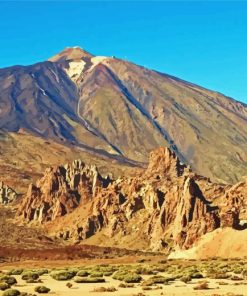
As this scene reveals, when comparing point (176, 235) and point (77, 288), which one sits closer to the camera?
point (77, 288)

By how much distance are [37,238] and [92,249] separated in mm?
22931

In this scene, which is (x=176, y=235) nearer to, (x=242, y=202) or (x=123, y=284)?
(x=242, y=202)

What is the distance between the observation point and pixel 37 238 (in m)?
150

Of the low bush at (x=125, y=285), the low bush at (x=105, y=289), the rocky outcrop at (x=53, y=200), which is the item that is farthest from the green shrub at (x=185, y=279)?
the rocky outcrop at (x=53, y=200)

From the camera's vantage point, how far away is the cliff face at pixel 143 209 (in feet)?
427

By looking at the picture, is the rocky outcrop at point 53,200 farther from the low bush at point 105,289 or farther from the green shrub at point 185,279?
the low bush at point 105,289

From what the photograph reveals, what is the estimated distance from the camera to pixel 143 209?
15538 centimetres

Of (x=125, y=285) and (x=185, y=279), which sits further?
(x=185, y=279)

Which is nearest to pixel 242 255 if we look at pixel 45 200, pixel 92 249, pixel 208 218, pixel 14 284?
pixel 208 218

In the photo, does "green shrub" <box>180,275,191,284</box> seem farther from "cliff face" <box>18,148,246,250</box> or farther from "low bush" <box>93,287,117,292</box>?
"cliff face" <box>18,148,246,250</box>

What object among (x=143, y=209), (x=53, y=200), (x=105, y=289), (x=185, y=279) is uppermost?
(x=53, y=200)

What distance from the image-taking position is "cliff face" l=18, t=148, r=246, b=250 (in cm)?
13012

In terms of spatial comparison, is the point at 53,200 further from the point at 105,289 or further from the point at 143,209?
the point at 105,289

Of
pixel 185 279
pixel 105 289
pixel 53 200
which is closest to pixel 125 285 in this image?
pixel 105 289
